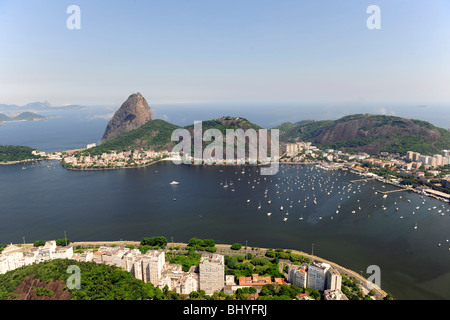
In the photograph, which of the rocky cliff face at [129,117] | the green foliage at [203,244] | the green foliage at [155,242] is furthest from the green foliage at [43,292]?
the rocky cliff face at [129,117]

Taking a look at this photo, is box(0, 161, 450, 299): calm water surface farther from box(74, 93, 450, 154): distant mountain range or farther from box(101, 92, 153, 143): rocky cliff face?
box(101, 92, 153, 143): rocky cliff face

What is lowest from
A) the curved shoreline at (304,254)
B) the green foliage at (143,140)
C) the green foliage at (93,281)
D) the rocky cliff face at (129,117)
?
the curved shoreline at (304,254)

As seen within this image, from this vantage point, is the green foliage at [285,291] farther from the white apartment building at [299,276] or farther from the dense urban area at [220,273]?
the white apartment building at [299,276]

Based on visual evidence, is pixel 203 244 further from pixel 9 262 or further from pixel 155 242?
pixel 9 262

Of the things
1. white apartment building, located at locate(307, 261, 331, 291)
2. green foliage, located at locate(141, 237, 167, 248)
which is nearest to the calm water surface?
green foliage, located at locate(141, 237, 167, 248)

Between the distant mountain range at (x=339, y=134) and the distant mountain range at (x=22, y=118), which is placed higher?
the distant mountain range at (x=22, y=118)

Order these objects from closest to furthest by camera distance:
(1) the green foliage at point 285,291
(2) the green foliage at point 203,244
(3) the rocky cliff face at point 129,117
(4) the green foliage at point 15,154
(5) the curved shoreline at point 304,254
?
(1) the green foliage at point 285,291, (5) the curved shoreline at point 304,254, (2) the green foliage at point 203,244, (4) the green foliage at point 15,154, (3) the rocky cliff face at point 129,117

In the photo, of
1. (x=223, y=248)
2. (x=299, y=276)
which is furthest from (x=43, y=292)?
(x=299, y=276)
